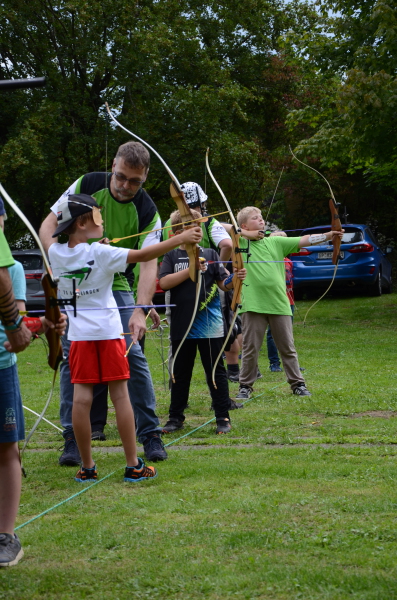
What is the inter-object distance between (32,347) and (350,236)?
7120 mm

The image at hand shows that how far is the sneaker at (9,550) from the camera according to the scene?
10.4 feet

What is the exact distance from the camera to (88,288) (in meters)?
4.35

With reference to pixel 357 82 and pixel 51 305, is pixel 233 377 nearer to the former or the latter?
pixel 51 305

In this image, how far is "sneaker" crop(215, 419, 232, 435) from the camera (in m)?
5.92

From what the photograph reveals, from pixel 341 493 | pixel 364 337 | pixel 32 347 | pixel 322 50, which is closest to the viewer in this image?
pixel 341 493

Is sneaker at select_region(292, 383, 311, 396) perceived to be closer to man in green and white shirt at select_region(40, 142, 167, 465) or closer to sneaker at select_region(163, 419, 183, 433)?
sneaker at select_region(163, 419, 183, 433)

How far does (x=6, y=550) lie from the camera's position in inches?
126

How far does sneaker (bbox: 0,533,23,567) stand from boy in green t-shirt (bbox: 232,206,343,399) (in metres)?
4.48

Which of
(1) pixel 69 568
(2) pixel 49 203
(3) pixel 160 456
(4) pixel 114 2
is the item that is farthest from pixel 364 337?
(2) pixel 49 203

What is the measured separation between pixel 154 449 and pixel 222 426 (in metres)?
1.04

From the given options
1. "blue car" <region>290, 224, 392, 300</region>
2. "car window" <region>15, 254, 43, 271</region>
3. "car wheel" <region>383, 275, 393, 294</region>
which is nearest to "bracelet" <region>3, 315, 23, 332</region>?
"blue car" <region>290, 224, 392, 300</region>

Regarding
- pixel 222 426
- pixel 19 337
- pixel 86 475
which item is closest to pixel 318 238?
pixel 222 426

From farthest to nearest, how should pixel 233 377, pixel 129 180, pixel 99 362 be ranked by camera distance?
pixel 233 377, pixel 129 180, pixel 99 362

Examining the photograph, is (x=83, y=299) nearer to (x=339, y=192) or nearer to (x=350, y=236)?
(x=350, y=236)
